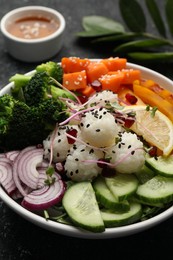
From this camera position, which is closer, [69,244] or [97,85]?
[69,244]

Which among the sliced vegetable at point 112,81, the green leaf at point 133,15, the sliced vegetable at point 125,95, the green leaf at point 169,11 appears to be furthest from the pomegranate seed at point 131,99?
the green leaf at point 133,15

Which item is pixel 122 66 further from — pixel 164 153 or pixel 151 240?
pixel 151 240

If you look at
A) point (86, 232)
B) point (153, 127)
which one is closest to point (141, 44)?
point (153, 127)

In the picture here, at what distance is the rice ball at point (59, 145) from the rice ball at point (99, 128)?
9cm

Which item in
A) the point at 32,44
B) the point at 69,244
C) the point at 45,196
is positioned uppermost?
the point at 45,196

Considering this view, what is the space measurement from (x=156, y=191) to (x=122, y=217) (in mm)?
199

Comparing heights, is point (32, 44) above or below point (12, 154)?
below

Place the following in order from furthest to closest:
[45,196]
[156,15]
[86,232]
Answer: [156,15] < [45,196] < [86,232]

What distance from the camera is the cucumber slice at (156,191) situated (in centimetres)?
204

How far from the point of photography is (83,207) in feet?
6.64

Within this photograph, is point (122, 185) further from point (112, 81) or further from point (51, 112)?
point (112, 81)

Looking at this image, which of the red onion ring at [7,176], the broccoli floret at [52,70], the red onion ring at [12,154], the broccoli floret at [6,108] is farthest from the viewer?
the broccoli floret at [52,70]

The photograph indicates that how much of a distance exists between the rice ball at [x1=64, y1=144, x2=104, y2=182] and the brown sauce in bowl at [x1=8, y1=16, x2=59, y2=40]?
1.76 metres

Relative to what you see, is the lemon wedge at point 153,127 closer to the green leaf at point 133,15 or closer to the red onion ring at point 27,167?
the red onion ring at point 27,167
